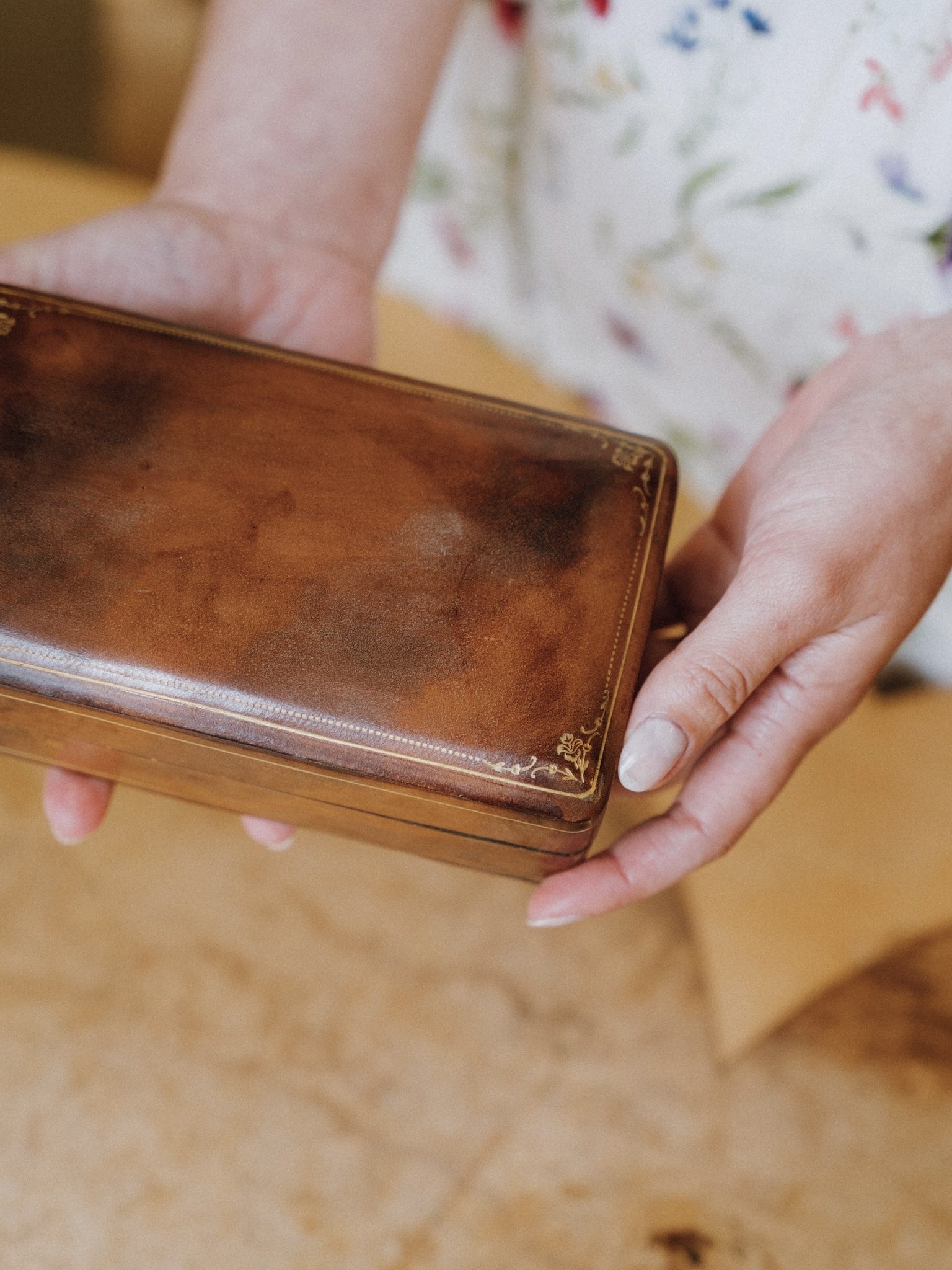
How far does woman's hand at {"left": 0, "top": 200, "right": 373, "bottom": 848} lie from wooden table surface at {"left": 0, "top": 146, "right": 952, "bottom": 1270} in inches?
6.5

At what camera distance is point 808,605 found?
2.74 ft

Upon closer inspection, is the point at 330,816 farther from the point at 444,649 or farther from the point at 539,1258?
the point at 539,1258

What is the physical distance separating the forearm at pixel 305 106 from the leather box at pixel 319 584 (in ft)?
1.23

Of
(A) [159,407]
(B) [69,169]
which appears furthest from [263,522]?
(B) [69,169]

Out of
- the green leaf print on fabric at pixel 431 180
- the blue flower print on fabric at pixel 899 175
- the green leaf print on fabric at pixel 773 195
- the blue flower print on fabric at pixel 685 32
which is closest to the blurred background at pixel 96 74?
the green leaf print on fabric at pixel 431 180

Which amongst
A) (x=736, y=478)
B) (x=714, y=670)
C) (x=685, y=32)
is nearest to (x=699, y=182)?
(x=685, y=32)

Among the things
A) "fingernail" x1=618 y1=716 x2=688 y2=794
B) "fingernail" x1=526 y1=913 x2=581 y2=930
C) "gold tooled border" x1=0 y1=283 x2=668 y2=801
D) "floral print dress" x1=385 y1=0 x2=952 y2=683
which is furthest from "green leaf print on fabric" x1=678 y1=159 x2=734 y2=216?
"fingernail" x1=526 y1=913 x2=581 y2=930

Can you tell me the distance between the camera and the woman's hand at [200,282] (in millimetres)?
1022

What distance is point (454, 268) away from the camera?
68.2 inches

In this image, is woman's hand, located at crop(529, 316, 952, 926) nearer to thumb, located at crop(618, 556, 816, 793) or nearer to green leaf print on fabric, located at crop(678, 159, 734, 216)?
thumb, located at crop(618, 556, 816, 793)

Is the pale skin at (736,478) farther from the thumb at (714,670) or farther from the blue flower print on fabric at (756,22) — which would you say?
the blue flower print on fabric at (756,22)

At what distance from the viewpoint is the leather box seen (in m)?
0.79

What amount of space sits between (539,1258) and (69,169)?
1693 mm

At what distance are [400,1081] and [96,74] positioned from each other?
1.67 metres
